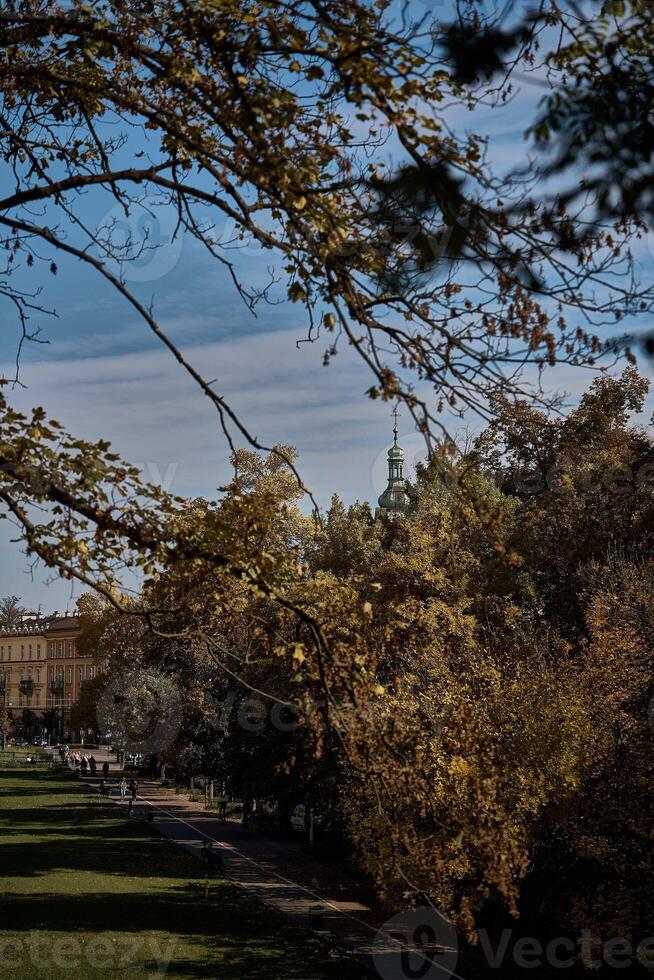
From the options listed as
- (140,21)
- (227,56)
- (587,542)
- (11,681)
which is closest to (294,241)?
(227,56)

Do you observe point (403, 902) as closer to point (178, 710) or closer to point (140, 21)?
point (140, 21)

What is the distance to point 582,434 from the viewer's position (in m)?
7.23

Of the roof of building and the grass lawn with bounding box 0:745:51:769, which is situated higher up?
the roof of building

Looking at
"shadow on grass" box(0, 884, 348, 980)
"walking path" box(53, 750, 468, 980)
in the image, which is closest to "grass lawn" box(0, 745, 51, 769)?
"walking path" box(53, 750, 468, 980)

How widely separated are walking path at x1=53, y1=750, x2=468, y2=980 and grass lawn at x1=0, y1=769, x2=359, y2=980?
0.58 m

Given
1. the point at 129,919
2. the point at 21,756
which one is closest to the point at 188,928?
the point at 129,919

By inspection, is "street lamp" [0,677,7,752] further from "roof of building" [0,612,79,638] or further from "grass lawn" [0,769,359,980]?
"grass lawn" [0,769,359,980]

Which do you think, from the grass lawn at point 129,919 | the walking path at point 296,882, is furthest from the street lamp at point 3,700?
the grass lawn at point 129,919

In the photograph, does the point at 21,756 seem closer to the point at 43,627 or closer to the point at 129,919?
the point at 43,627

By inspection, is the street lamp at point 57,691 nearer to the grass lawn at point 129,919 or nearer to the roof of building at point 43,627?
the roof of building at point 43,627

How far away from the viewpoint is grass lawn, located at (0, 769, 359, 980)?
1867 centimetres

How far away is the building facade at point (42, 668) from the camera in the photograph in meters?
111

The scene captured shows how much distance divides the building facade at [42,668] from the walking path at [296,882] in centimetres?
6842

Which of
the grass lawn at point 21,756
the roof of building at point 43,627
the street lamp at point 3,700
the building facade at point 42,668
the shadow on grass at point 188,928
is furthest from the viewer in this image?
the roof of building at point 43,627
